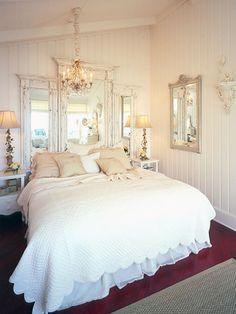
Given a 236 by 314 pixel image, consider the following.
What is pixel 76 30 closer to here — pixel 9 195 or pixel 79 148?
pixel 79 148

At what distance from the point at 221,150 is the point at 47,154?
2.56 meters

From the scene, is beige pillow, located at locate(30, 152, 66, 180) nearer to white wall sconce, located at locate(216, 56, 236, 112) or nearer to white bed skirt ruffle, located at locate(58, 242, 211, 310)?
white bed skirt ruffle, located at locate(58, 242, 211, 310)

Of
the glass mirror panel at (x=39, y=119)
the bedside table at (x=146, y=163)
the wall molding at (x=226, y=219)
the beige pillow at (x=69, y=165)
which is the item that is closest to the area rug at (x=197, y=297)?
the wall molding at (x=226, y=219)

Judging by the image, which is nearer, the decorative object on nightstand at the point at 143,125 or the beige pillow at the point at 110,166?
the beige pillow at the point at 110,166

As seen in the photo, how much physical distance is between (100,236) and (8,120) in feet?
7.64

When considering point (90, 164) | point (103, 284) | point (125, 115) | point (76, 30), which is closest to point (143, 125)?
point (125, 115)

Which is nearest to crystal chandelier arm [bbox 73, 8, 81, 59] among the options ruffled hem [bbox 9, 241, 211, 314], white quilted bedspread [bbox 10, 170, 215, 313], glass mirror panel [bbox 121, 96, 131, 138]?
glass mirror panel [bbox 121, 96, 131, 138]

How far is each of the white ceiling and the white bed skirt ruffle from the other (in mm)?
2884

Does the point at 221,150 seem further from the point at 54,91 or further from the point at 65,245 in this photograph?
the point at 54,91

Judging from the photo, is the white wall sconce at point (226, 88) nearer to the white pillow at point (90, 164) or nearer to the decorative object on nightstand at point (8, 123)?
the white pillow at point (90, 164)

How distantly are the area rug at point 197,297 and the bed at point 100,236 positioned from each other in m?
0.28

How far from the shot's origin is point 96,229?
1891 millimetres

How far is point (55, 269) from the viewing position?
168cm

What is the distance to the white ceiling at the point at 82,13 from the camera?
110 inches
